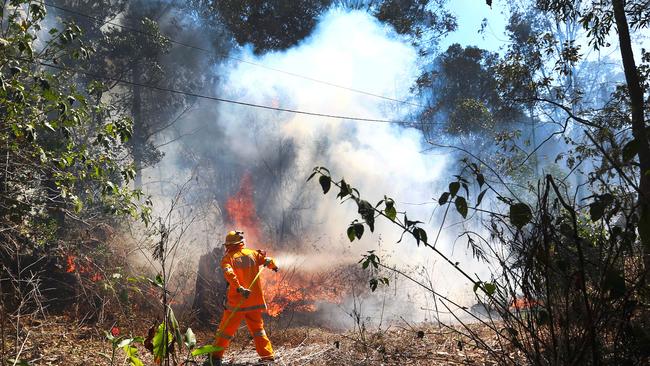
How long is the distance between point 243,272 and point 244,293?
2.57ft

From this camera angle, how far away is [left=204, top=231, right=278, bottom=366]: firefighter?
18.1 ft

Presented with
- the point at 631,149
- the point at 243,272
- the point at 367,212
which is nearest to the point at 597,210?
the point at 631,149

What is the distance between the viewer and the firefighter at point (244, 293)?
5.53 metres

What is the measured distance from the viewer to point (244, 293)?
521 cm

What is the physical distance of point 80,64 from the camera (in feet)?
65.9

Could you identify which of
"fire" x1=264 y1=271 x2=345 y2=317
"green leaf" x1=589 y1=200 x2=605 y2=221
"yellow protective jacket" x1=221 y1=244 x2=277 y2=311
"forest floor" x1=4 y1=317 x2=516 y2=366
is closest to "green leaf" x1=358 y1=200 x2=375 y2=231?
"green leaf" x1=589 y1=200 x2=605 y2=221

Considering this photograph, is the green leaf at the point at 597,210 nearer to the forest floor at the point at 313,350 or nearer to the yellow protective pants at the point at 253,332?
the forest floor at the point at 313,350

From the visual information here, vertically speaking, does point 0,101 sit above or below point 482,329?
above

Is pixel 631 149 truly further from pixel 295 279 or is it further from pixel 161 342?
pixel 295 279

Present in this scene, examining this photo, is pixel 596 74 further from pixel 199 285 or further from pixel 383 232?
pixel 199 285

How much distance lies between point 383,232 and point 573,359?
19.4 m

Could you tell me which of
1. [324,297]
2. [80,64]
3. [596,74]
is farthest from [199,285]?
[596,74]

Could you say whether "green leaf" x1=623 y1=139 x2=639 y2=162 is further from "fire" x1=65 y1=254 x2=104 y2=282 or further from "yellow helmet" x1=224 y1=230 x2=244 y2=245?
"fire" x1=65 y1=254 x2=104 y2=282

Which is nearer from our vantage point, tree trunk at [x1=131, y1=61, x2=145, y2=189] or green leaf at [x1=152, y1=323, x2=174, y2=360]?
green leaf at [x1=152, y1=323, x2=174, y2=360]
